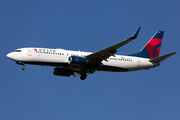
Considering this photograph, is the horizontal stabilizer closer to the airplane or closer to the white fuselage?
the airplane

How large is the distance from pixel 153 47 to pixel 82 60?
15066 millimetres

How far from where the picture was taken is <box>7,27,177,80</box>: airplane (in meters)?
40.7

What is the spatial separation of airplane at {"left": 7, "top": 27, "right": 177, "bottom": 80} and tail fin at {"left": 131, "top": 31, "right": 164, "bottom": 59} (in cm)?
45

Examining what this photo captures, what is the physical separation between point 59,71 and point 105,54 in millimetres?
Result: 9246

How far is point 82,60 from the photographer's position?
135ft

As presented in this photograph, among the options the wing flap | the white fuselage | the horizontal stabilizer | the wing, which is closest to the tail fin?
the horizontal stabilizer

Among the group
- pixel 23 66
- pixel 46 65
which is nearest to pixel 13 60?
pixel 23 66

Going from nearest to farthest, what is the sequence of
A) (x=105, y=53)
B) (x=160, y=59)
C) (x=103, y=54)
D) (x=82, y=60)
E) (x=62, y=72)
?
(x=105, y=53), (x=103, y=54), (x=82, y=60), (x=160, y=59), (x=62, y=72)

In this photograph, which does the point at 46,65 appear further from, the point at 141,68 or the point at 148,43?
the point at 148,43

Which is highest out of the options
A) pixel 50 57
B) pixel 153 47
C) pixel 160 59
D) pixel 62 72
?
pixel 153 47

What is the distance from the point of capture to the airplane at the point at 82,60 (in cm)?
4072

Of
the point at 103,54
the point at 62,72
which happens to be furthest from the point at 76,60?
the point at 62,72

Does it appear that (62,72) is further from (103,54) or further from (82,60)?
(103,54)

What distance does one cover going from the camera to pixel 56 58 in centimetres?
4134
